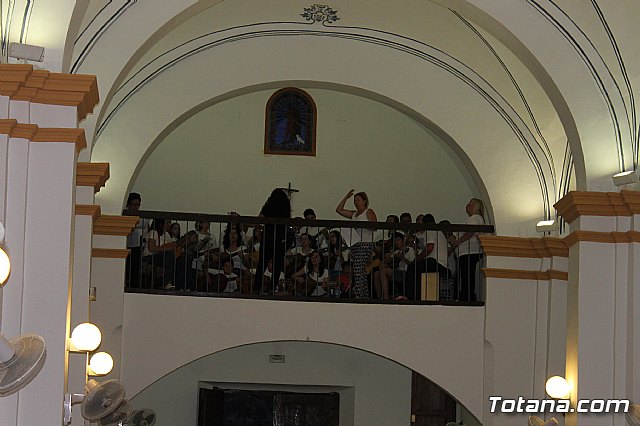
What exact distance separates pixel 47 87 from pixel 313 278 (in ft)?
23.2

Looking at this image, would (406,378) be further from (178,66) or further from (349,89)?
(178,66)

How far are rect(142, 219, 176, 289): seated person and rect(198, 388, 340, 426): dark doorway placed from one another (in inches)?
139

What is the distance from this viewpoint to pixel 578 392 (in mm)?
10352

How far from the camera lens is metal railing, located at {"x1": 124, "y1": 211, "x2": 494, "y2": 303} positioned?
48.2 feet

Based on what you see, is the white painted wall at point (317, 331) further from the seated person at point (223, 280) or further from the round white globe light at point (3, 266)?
the round white globe light at point (3, 266)

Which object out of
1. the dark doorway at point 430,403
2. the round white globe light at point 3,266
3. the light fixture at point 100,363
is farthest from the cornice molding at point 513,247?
the round white globe light at point 3,266

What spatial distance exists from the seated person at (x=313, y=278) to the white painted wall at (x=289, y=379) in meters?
2.67

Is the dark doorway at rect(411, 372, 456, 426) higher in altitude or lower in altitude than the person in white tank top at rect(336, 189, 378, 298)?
lower

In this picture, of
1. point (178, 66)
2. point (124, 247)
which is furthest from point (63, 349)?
point (178, 66)

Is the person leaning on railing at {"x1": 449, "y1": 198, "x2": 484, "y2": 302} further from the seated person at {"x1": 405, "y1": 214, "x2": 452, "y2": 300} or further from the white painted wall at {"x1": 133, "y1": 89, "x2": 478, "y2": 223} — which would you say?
the white painted wall at {"x1": 133, "y1": 89, "x2": 478, "y2": 223}

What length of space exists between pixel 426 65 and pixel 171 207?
4.73 m

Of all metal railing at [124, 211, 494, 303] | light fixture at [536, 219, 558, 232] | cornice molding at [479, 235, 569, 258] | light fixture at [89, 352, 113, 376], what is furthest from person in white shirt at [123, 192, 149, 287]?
light fixture at [536, 219, 558, 232]

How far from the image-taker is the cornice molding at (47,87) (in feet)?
27.2

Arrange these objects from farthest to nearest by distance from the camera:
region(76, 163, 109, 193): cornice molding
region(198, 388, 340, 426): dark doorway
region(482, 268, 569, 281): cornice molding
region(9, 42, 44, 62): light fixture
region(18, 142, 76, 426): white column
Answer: region(198, 388, 340, 426): dark doorway → region(482, 268, 569, 281): cornice molding → region(76, 163, 109, 193): cornice molding → region(9, 42, 44, 62): light fixture → region(18, 142, 76, 426): white column
